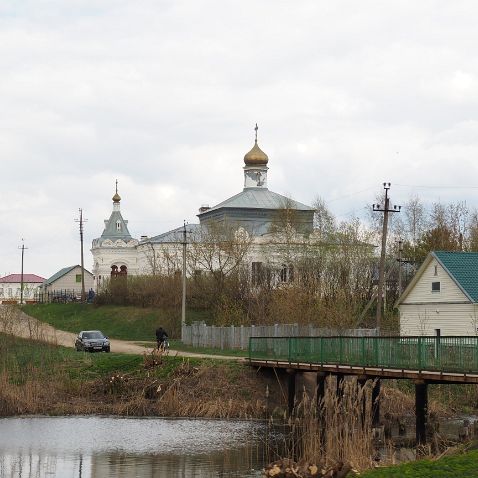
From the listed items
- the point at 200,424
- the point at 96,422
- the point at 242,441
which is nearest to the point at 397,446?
the point at 242,441

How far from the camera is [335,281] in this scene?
229ft

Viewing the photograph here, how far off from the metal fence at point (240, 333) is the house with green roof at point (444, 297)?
9.60ft

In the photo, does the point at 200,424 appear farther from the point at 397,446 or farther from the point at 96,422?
the point at 397,446

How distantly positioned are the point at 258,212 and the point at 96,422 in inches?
2247

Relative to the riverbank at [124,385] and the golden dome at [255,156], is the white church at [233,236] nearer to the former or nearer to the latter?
the golden dome at [255,156]

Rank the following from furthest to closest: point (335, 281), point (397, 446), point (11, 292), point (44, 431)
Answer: point (11, 292)
point (335, 281)
point (44, 431)
point (397, 446)

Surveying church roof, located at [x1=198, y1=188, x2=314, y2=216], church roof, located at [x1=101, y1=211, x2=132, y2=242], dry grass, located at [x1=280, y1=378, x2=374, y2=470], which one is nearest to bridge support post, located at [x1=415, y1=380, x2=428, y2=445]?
dry grass, located at [x1=280, y1=378, x2=374, y2=470]

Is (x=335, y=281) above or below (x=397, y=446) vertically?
above

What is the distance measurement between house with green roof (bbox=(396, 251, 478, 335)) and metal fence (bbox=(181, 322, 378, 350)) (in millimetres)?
2928

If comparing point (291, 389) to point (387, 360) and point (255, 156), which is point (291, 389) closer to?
point (387, 360)

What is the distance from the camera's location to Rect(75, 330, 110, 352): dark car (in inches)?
2219

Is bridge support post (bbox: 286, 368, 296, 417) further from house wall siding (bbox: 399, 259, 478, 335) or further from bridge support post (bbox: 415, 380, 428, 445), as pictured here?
house wall siding (bbox: 399, 259, 478, 335)

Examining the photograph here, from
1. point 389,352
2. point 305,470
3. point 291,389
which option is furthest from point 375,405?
point 305,470

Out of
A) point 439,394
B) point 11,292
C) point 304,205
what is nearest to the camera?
point 439,394
